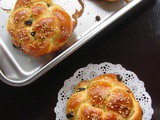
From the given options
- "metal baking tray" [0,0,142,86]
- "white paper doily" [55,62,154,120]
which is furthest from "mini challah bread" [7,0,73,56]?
"white paper doily" [55,62,154,120]

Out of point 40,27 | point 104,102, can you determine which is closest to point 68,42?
point 40,27

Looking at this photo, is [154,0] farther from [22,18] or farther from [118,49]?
[22,18]

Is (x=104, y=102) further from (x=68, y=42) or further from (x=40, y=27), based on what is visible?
(x=40, y=27)

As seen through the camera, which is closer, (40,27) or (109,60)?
(40,27)

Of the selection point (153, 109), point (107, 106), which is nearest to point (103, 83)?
point (107, 106)

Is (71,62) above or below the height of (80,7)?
below

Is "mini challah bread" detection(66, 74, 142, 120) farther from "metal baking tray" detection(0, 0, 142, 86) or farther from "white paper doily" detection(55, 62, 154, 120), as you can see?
"metal baking tray" detection(0, 0, 142, 86)
